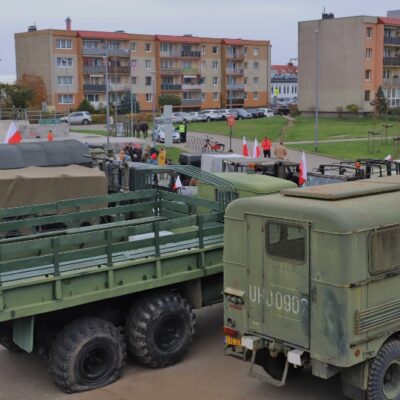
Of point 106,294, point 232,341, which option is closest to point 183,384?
point 232,341

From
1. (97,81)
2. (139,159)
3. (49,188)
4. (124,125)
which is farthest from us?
(97,81)

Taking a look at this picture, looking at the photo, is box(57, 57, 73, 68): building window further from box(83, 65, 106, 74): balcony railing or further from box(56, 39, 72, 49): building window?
box(83, 65, 106, 74): balcony railing

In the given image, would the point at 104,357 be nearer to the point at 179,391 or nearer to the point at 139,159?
the point at 179,391

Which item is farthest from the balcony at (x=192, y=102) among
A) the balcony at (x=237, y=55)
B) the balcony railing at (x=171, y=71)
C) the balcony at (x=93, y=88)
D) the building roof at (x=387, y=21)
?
the building roof at (x=387, y=21)

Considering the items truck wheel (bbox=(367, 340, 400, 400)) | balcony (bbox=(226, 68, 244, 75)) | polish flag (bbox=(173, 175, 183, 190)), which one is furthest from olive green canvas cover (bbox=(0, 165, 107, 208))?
balcony (bbox=(226, 68, 244, 75))

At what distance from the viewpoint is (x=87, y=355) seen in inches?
343

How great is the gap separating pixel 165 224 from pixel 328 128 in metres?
43.8

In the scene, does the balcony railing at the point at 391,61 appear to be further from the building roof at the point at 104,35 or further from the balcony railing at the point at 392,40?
the building roof at the point at 104,35

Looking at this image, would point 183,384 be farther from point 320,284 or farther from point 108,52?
point 108,52

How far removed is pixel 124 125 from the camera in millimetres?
51562

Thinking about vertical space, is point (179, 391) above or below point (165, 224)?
below

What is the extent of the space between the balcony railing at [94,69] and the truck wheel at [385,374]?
243 ft

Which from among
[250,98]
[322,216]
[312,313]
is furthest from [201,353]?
[250,98]

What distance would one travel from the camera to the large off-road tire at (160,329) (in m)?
9.20
